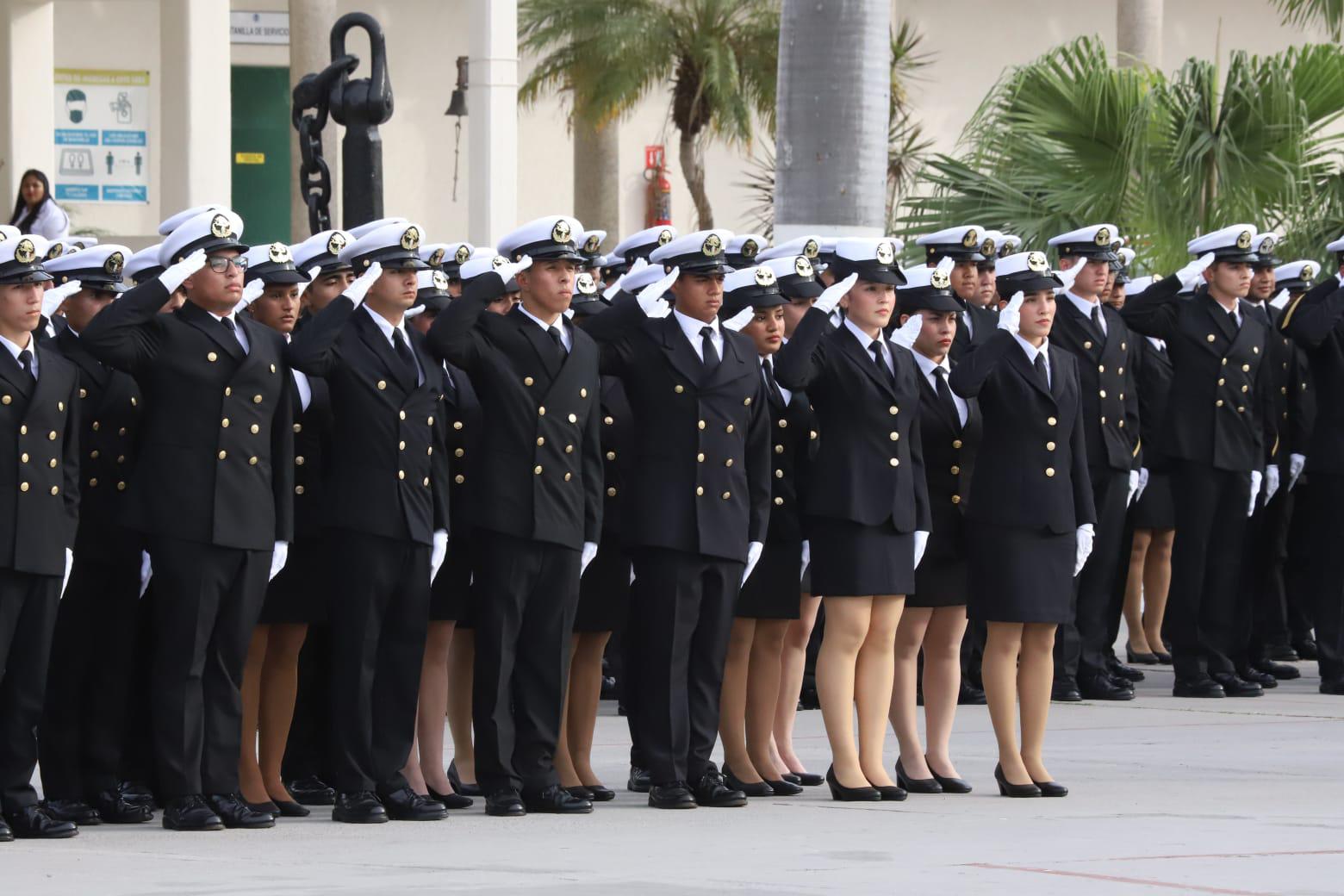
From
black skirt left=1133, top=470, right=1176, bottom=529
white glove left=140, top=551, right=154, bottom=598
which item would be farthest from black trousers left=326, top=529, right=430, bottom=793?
black skirt left=1133, top=470, right=1176, bottom=529

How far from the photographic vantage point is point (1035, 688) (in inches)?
364

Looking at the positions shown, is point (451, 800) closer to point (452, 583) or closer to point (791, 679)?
point (452, 583)

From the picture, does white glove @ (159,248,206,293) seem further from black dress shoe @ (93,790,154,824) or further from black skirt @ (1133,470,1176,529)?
black skirt @ (1133,470,1176,529)

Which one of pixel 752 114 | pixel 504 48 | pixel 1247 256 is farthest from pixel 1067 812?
pixel 752 114

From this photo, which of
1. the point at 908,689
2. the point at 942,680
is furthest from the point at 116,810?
the point at 942,680

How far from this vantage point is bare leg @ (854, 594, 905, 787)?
913 cm

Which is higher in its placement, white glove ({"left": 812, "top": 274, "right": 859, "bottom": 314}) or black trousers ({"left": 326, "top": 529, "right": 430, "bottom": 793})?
white glove ({"left": 812, "top": 274, "right": 859, "bottom": 314})

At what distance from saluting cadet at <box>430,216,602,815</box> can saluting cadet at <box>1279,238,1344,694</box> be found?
529 centimetres

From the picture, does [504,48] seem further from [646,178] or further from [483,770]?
[646,178]

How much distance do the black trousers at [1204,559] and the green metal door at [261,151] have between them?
70.5ft

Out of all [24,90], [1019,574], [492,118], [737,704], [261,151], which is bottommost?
[737,704]

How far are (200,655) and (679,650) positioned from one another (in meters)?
1.65

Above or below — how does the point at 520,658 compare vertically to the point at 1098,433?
below

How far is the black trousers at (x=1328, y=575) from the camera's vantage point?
42.4 feet
